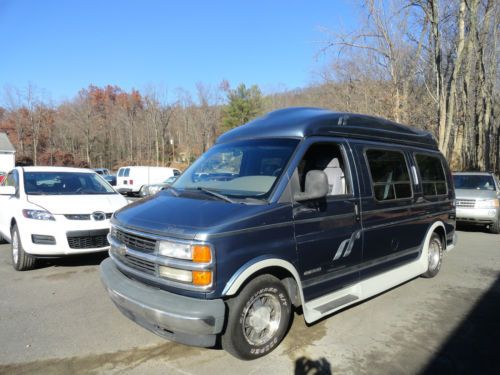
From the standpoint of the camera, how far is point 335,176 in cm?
443

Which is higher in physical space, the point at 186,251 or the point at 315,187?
the point at 315,187

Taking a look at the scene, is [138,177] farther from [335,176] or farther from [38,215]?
[335,176]

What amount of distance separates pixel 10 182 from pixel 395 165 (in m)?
7.40

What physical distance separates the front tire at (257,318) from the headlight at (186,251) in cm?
51

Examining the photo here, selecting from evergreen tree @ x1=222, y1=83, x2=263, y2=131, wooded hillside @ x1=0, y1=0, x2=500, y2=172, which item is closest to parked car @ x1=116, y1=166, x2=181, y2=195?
wooded hillside @ x1=0, y1=0, x2=500, y2=172

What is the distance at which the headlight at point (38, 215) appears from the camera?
6008 mm

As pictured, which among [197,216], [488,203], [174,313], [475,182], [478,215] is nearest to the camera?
[174,313]

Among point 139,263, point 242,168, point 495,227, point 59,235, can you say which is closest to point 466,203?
point 495,227

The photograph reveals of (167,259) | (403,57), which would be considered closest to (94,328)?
(167,259)

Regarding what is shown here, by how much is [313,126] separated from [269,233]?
1.38m

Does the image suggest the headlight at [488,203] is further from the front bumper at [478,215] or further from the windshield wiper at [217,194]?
the windshield wiper at [217,194]

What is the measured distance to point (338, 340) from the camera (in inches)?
153

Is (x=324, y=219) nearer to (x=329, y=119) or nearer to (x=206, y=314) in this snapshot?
(x=329, y=119)

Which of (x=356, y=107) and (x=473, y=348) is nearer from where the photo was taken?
(x=473, y=348)
